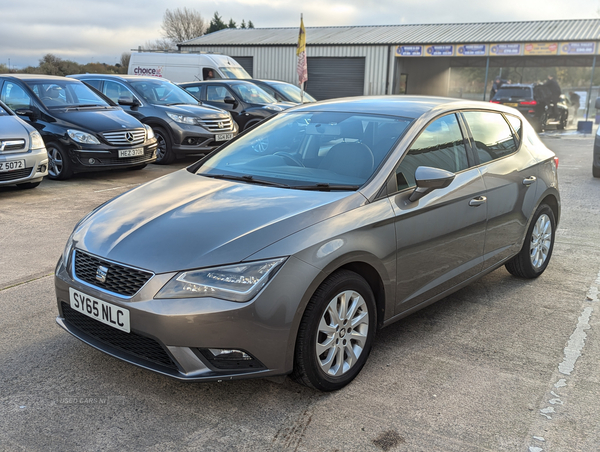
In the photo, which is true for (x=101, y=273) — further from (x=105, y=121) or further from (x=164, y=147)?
(x=164, y=147)

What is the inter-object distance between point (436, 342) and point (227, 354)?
1.53 metres

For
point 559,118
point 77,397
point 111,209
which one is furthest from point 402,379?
point 559,118

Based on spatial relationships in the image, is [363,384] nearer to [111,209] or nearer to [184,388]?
[184,388]

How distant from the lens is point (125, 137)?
9.30m

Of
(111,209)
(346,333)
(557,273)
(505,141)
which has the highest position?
(505,141)

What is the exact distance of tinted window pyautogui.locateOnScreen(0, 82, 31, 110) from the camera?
30.9 feet

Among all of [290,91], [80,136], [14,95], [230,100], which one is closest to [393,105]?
[80,136]

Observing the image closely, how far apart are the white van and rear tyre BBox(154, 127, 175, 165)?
7923mm

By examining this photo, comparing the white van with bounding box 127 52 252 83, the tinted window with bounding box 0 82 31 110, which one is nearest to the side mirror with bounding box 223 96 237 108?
the tinted window with bounding box 0 82 31 110

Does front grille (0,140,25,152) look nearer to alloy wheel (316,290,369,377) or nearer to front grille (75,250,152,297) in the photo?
front grille (75,250,152,297)

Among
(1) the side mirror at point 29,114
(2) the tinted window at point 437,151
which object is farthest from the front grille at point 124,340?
(1) the side mirror at point 29,114

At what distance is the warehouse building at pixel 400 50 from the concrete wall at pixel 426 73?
63 mm

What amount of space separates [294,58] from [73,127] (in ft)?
85.1

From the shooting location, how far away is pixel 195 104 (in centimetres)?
1206
